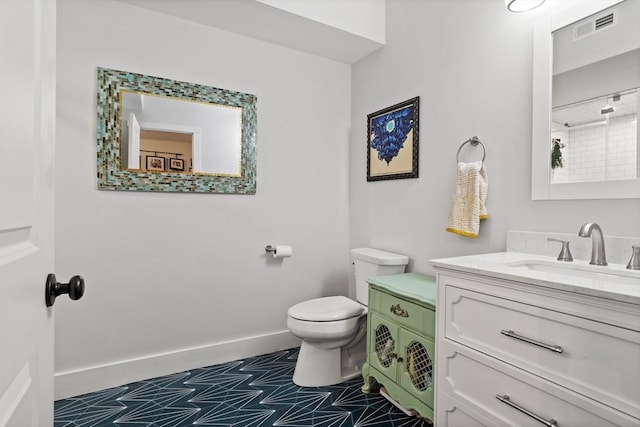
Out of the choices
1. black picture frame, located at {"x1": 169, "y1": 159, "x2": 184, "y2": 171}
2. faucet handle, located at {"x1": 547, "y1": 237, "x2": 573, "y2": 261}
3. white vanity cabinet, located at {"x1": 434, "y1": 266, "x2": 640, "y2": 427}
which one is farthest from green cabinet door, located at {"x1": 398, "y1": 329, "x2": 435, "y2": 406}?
black picture frame, located at {"x1": 169, "y1": 159, "x2": 184, "y2": 171}

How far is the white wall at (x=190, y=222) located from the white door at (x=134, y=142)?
0.19 m

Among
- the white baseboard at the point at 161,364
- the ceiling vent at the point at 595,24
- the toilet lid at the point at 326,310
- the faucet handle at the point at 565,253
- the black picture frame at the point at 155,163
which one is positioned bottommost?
the white baseboard at the point at 161,364

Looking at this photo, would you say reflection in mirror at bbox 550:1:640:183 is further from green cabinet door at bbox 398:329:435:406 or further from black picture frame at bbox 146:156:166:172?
black picture frame at bbox 146:156:166:172

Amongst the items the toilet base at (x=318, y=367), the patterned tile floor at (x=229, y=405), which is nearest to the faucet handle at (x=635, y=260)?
the patterned tile floor at (x=229, y=405)

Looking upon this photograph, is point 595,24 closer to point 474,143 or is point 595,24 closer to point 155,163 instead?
point 474,143

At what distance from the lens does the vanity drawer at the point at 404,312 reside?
1563mm

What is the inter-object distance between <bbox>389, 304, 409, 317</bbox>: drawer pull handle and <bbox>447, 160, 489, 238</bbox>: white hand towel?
0.52 metres

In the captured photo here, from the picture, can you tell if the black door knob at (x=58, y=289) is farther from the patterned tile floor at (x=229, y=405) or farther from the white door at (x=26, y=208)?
the patterned tile floor at (x=229, y=405)

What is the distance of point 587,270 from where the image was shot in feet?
4.28

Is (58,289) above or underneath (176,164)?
underneath

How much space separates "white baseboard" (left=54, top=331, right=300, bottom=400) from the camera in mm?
1935

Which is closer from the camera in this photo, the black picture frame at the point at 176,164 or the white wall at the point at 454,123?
the white wall at the point at 454,123

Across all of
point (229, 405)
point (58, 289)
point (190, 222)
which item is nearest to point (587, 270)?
point (58, 289)

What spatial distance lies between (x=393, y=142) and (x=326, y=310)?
1257 millimetres
